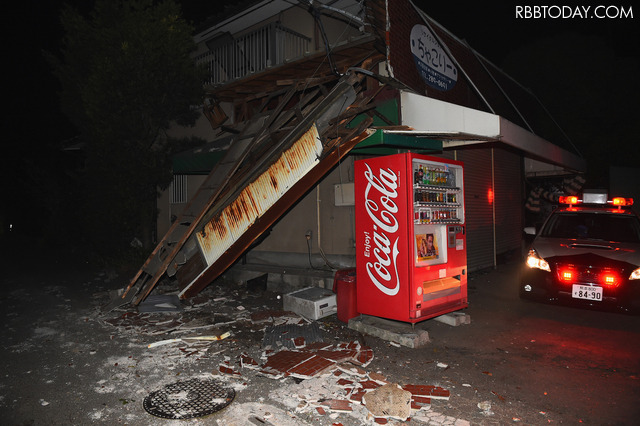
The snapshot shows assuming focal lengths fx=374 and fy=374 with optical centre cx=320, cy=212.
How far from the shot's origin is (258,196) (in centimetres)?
680

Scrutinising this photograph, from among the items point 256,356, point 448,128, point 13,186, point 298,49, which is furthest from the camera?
point 13,186

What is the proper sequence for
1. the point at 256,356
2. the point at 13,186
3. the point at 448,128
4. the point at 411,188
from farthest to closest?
the point at 13,186, the point at 448,128, the point at 411,188, the point at 256,356

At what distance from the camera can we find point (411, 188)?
5.68 m

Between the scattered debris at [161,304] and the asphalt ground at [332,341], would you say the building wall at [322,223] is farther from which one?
the scattered debris at [161,304]

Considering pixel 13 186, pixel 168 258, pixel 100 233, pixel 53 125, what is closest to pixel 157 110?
pixel 100 233

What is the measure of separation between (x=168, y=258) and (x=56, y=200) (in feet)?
47.5

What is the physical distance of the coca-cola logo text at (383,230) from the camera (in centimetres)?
586

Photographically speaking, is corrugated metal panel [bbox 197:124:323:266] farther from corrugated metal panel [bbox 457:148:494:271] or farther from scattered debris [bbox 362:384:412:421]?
corrugated metal panel [bbox 457:148:494:271]

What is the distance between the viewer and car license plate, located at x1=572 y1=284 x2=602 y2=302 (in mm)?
6012

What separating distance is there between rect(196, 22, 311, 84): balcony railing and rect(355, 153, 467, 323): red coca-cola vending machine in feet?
17.9

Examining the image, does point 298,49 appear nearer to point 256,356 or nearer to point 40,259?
point 256,356

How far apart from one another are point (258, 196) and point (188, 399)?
3.61 m

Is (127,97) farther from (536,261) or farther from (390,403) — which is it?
(536,261)

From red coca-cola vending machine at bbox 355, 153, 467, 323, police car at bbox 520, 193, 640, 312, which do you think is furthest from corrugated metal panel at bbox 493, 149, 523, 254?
red coca-cola vending machine at bbox 355, 153, 467, 323
